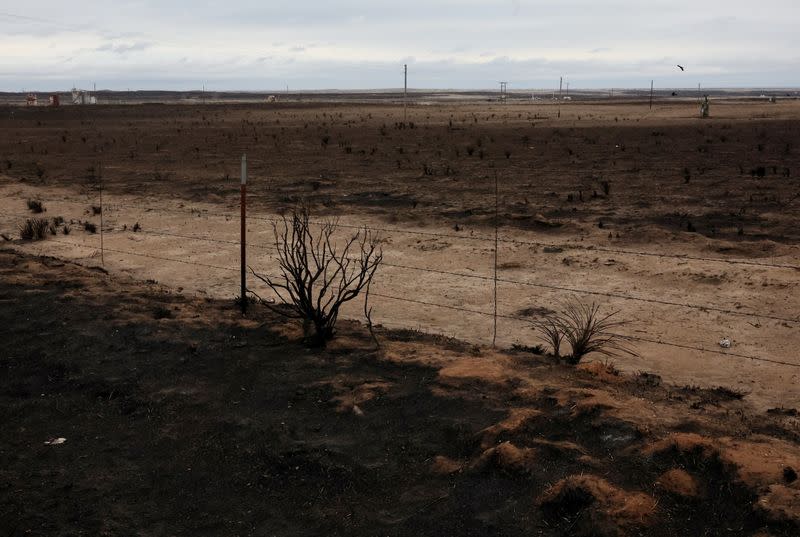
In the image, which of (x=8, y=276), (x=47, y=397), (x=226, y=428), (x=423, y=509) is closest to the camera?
(x=423, y=509)

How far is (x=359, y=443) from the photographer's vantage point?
21.3 ft

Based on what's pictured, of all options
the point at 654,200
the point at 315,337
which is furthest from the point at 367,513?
the point at 654,200

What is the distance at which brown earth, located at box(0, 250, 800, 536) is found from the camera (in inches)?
213

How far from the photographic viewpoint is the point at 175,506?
19.0ft

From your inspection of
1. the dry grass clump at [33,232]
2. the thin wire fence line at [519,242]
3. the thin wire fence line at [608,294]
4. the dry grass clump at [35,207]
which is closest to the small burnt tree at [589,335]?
the thin wire fence line at [608,294]

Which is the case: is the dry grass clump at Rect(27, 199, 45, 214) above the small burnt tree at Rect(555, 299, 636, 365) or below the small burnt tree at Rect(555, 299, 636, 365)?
above

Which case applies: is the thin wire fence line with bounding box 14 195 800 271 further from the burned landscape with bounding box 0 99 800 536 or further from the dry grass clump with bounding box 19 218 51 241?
the dry grass clump with bounding box 19 218 51 241

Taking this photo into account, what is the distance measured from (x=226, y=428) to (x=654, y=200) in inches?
587

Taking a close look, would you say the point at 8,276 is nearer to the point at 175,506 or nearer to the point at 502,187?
the point at 175,506

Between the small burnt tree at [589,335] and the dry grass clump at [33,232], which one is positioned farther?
the dry grass clump at [33,232]

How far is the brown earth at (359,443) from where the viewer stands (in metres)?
5.42

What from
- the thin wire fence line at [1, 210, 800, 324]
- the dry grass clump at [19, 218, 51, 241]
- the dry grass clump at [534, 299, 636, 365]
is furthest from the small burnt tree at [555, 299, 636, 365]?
the dry grass clump at [19, 218, 51, 241]

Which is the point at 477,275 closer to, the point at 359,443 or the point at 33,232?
the point at 359,443

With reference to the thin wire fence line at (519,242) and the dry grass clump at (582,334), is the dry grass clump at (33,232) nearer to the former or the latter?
the thin wire fence line at (519,242)
